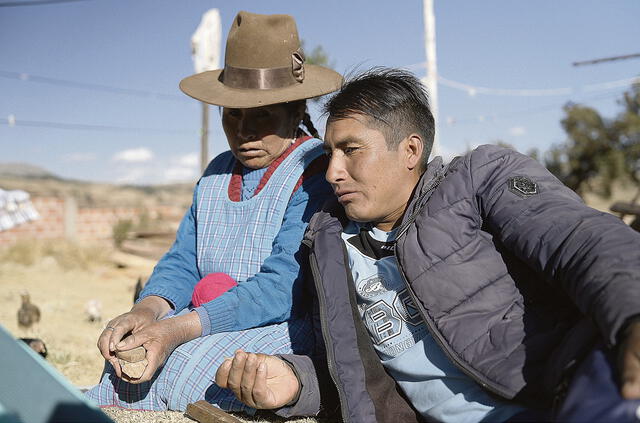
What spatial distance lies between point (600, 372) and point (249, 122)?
2.07 metres

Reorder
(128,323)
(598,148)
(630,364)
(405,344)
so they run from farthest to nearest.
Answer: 1. (598,148)
2. (128,323)
3. (405,344)
4. (630,364)

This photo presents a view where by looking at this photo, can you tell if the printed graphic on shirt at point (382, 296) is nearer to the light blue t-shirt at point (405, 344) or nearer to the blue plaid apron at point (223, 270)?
the light blue t-shirt at point (405, 344)

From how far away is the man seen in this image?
156 cm

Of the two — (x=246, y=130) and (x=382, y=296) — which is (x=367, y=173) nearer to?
(x=382, y=296)

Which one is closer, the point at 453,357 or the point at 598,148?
the point at 453,357

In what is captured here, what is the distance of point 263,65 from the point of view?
10.1 ft

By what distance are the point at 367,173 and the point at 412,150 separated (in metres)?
0.23

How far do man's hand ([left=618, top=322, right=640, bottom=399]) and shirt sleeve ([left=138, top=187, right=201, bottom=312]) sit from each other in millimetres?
2176

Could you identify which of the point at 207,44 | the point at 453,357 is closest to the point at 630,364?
the point at 453,357

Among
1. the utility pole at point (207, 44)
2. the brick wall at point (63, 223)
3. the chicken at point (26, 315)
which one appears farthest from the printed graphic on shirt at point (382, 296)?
the brick wall at point (63, 223)

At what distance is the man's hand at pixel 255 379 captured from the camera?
7.28ft

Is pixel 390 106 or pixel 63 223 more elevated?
pixel 390 106

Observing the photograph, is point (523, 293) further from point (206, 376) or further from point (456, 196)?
point (206, 376)

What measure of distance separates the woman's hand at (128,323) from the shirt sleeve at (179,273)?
54 millimetres
